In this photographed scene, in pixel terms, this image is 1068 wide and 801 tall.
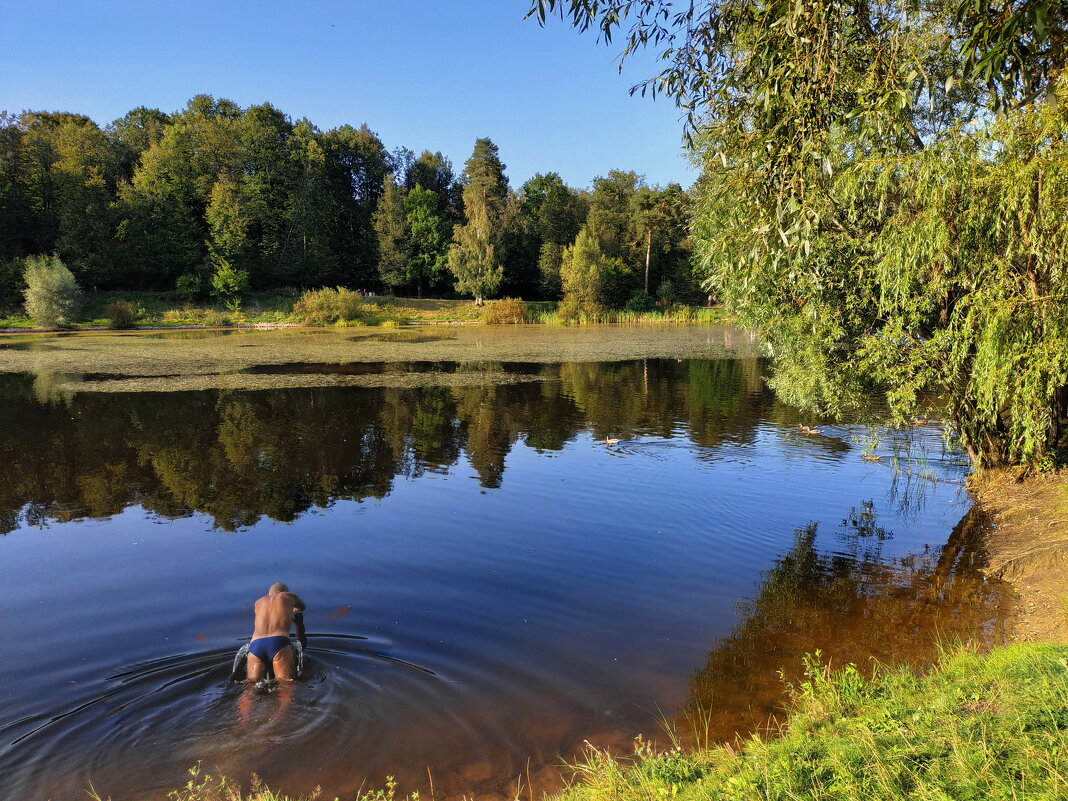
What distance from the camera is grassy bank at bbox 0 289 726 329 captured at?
55872 mm

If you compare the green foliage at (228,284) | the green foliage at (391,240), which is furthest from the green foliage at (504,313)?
the green foliage at (228,284)

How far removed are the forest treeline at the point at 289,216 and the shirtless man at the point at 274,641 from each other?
5689 centimetres

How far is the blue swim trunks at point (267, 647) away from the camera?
18.6 feet

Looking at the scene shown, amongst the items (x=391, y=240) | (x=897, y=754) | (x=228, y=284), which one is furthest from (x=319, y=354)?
(x=391, y=240)

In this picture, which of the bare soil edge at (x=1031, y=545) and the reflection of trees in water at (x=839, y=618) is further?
the bare soil edge at (x=1031, y=545)

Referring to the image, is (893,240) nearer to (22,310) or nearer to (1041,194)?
(1041,194)

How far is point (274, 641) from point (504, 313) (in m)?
56.8

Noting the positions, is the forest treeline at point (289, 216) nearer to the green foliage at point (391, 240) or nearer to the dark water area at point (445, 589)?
the green foliage at point (391, 240)

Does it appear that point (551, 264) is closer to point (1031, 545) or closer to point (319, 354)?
point (319, 354)

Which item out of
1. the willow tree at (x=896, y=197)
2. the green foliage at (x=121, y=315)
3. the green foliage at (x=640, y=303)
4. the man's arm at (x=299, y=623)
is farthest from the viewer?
the green foliage at (x=640, y=303)

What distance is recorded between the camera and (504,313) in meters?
61.7

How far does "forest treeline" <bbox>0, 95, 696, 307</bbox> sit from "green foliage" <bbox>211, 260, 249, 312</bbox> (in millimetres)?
257

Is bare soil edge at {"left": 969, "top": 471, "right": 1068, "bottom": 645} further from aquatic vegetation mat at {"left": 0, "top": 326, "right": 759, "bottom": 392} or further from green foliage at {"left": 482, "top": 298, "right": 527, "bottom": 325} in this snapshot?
green foliage at {"left": 482, "top": 298, "right": 527, "bottom": 325}

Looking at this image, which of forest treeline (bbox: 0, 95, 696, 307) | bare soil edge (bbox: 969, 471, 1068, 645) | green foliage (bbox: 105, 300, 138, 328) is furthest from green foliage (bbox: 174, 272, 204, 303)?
bare soil edge (bbox: 969, 471, 1068, 645)
